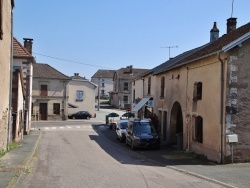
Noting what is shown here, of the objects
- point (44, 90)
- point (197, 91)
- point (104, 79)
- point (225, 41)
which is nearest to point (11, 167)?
point (197, 91)

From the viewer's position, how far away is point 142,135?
82.8 feet

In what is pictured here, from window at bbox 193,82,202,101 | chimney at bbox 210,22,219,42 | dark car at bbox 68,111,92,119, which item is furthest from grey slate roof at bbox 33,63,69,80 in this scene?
window at bbox 193,82,202,101

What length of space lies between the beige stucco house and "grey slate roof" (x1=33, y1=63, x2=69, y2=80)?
419 cm

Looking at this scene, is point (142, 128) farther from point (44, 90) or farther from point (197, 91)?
point (44, 90)

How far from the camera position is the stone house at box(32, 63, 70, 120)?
56875 millimetres

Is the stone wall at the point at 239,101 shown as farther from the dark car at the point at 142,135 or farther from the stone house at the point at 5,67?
the stone house at the point at 5,67

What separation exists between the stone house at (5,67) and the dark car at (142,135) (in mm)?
8658

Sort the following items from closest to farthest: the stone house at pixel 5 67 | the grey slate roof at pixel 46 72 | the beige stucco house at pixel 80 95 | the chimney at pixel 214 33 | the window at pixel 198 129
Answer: the stone house at pixel 5 67, the window at pixel 198 129, the chimney at pixel 214 33, the grey slate roof at pixel 46 72, the beige stucco house at pixel 80 95

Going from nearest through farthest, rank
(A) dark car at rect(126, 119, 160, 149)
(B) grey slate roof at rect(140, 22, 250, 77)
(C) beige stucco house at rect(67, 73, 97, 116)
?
(B) grey slate roof at rect(140, 22, 250, 77), (A) dark car at rect(126, 119, 160, 149), (C) beige stucco house at rect(67, 73, 97, 116)

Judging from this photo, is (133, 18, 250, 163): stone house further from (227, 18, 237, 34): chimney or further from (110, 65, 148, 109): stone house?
(110, 65, 148, 109): stone house

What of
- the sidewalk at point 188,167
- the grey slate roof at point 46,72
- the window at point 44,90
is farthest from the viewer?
the grey slate roof at point 46,72

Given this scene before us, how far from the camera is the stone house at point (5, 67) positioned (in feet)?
56.7

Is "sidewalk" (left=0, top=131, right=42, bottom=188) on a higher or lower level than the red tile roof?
lower

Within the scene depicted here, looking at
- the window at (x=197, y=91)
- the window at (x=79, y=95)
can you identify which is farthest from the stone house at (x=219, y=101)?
the window at (x=79, y=95)
